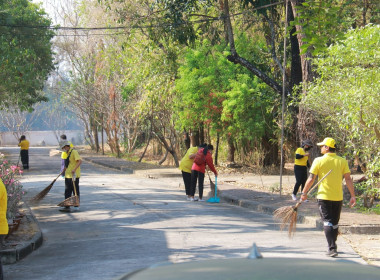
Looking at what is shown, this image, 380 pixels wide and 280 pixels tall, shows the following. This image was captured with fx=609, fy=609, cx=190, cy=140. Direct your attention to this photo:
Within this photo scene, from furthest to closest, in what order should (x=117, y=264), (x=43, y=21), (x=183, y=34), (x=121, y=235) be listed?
(x=43, y=21) → (x=183, y=34) → (x=121, y=235) → (x=117, y=264)

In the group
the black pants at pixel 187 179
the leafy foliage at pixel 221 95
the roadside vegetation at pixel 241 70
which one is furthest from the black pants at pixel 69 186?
the leafy foliage at pixel 221 95

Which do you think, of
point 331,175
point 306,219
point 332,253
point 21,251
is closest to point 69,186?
point 21,251

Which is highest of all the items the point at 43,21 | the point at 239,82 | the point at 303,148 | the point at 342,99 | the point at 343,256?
the point at 43,21

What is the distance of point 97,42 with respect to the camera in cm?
4044

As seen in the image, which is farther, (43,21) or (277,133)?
(43,21)

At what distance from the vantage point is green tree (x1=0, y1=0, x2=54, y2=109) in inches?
1014

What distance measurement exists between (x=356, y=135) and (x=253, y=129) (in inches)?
481

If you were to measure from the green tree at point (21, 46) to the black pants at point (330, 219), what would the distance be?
18391mm

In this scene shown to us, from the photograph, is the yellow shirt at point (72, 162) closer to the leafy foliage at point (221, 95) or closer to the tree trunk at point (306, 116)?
the tree trunk at point (306, 116)

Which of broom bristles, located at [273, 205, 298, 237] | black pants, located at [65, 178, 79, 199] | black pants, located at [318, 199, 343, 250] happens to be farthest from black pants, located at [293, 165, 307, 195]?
black pants, located at [318, 199, 343, 250]

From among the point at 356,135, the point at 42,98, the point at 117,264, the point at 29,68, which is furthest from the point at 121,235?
the point at 42,98

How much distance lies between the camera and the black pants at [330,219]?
898cm

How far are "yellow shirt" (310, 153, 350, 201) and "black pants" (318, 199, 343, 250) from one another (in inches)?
3.6

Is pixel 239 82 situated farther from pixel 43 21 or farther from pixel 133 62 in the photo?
pixel 43 21
